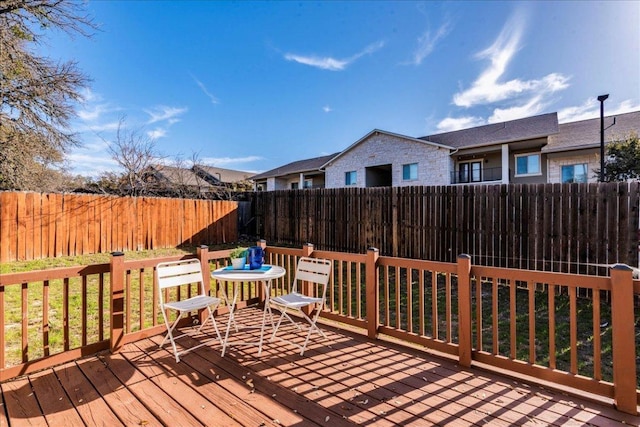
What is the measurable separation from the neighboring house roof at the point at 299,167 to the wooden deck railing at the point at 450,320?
52.1 ft

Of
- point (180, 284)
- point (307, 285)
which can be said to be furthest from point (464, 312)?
point (180, 284)

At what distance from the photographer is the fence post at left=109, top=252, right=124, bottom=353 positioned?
9.92 feet

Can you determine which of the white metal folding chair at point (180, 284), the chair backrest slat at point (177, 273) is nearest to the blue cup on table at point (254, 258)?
the white metal folding chair at point (180, 284)

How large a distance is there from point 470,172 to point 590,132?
4987mm

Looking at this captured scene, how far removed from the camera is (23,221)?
6.54 m

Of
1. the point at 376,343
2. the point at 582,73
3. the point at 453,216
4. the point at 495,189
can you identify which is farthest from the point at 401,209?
the point at 582,73

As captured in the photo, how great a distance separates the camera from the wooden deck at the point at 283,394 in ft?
6.54

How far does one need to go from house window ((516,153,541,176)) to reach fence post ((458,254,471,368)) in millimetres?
14638

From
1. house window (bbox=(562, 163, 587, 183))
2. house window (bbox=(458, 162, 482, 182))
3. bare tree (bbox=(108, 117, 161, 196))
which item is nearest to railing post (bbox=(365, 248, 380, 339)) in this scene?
bare tree (bbox=(108, 117, 161, 196))

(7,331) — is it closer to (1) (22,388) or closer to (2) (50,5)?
(1) (22,388)

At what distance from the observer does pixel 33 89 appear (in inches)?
305

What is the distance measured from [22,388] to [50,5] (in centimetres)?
840

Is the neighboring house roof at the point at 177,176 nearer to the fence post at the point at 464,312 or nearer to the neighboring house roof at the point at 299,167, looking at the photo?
the neighboring house roof at the point at 299,167

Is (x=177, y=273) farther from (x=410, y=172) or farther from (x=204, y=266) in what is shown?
(x=410, y=172)
